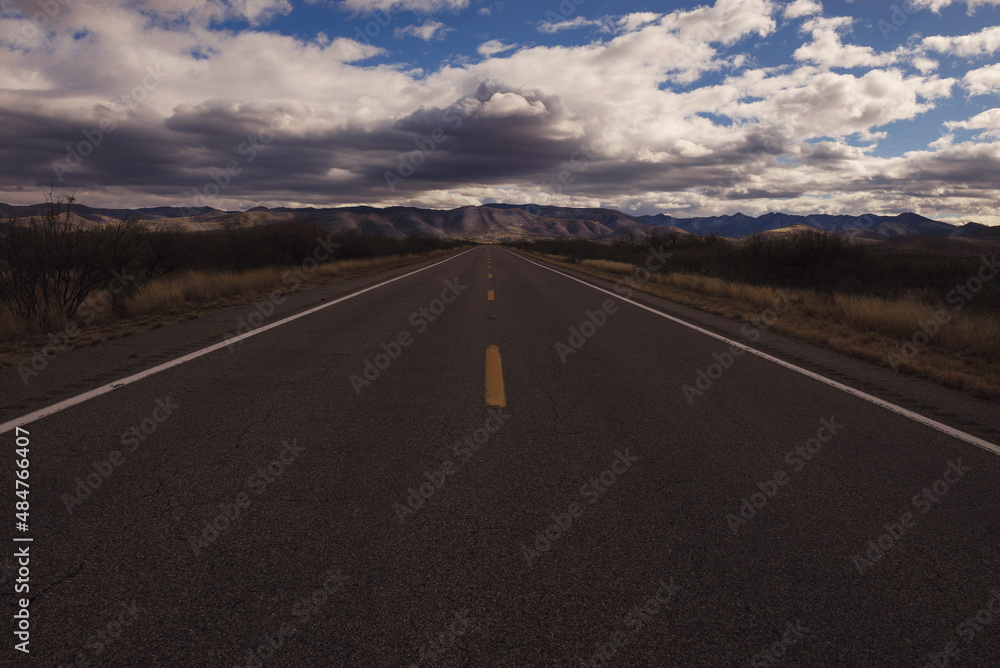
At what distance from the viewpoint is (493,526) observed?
2951 mm

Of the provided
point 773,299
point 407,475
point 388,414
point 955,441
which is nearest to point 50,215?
point 388,414

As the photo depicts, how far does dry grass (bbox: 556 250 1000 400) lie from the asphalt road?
63.1 inches

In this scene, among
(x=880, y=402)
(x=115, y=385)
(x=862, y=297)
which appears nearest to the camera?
(x=115, y=385)

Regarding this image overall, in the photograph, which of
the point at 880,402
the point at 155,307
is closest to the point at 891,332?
the point at 880,402

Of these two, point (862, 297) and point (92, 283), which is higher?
point (92, 283)

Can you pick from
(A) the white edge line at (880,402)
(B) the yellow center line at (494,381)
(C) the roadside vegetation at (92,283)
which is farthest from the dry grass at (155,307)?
(A) the white edge line at (880,402)

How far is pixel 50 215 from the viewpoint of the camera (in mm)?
9852

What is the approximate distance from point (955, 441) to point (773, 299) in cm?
1115

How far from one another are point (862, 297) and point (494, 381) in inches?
489

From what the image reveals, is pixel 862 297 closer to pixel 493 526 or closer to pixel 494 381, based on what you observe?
pixel 494 381

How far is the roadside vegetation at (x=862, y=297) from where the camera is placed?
8.14 metres

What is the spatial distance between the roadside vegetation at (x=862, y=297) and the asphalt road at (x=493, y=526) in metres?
2.99

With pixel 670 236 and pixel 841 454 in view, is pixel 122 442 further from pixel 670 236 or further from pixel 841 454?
pixel 670 236

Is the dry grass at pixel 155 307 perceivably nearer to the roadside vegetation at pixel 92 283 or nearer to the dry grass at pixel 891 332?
the roadside vegetation at pixel 92 283
